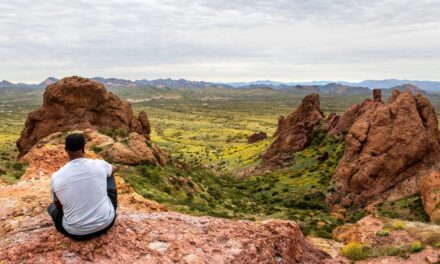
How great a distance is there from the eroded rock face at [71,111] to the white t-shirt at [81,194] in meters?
43.0

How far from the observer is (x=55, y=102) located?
52.7 meters

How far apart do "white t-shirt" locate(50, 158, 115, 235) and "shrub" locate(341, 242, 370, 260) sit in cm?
1220

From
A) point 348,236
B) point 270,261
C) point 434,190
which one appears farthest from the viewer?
point 434,190

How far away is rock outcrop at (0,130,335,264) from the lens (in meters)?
10.0

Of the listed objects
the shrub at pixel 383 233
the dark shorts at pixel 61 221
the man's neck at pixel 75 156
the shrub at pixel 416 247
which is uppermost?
the man's neck at pixel 75 156

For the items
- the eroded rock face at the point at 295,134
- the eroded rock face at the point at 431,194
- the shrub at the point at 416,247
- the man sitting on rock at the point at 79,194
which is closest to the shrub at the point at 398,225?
the shrub at the point at 416,247

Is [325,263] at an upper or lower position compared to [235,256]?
lower

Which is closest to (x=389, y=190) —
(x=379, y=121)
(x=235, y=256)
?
(x=379, y=121)

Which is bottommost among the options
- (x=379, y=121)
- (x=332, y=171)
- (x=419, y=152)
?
(x=332, y=171)

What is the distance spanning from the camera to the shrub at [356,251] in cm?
1747

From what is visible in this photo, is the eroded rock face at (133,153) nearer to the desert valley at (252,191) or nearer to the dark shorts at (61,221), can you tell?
the desert valley at (252,191)

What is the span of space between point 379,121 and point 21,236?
4425cm

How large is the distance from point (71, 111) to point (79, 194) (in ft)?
151

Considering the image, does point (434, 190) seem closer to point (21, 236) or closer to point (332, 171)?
point (332, 171)
